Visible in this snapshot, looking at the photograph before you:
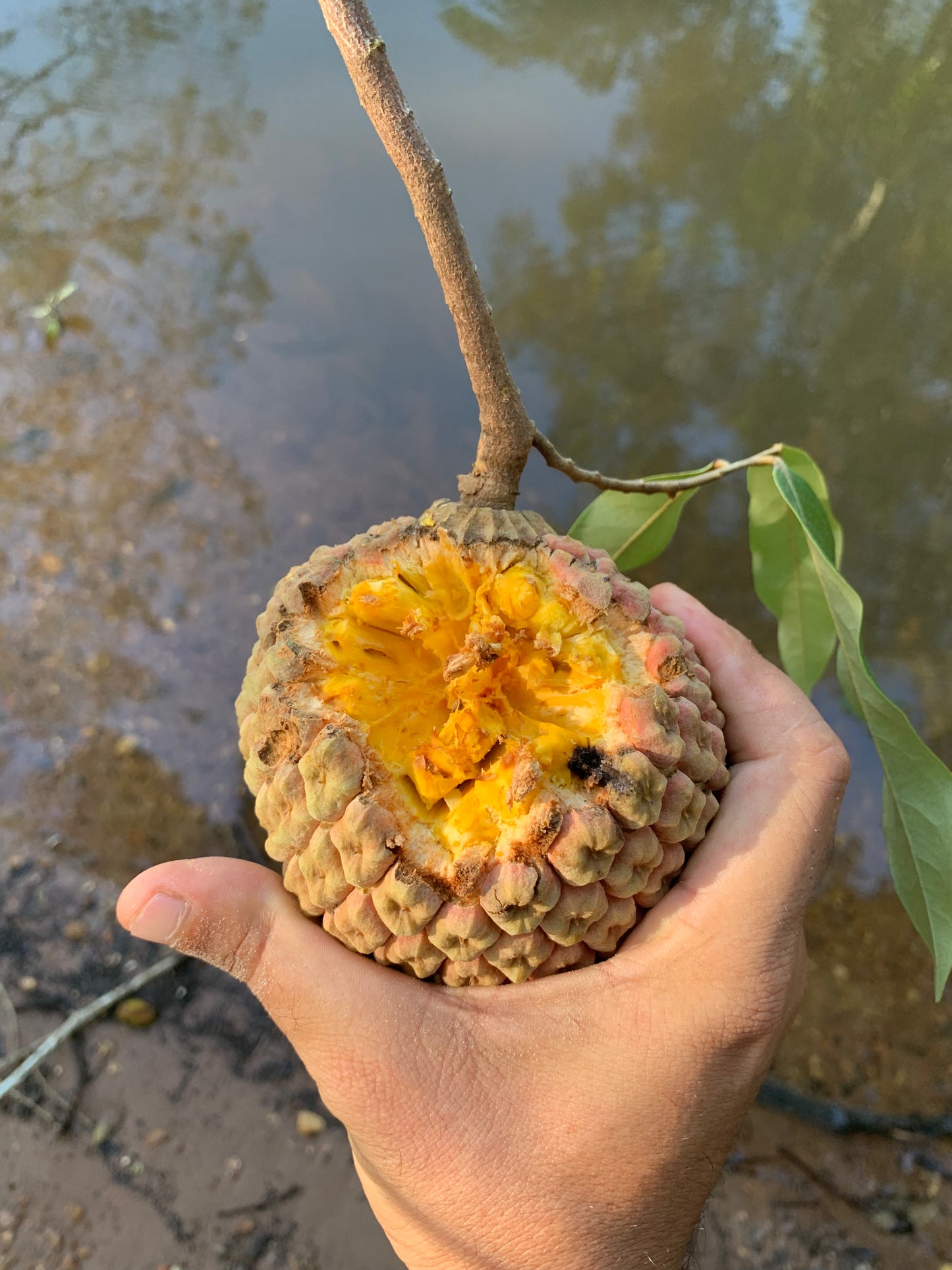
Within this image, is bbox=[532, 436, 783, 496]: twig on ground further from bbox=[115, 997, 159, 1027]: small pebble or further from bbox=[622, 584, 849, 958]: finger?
bbox=[115, 997, 159, 1027]: small pebble

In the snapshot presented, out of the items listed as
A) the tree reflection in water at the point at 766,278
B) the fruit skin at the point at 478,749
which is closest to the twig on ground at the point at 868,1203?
the tree reflection in water at the point at 766,278

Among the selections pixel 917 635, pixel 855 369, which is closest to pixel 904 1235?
pixel 917 635

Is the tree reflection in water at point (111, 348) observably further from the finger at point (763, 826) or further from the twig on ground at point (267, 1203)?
the finger at point (763, 826)

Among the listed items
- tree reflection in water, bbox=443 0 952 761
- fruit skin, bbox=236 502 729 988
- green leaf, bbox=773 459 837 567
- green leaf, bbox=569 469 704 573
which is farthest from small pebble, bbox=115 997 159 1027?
tree reflection in water, bbox=443 0 952 761

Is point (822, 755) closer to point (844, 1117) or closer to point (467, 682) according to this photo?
point (467, 682)

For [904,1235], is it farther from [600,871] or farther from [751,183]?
[751,183]
